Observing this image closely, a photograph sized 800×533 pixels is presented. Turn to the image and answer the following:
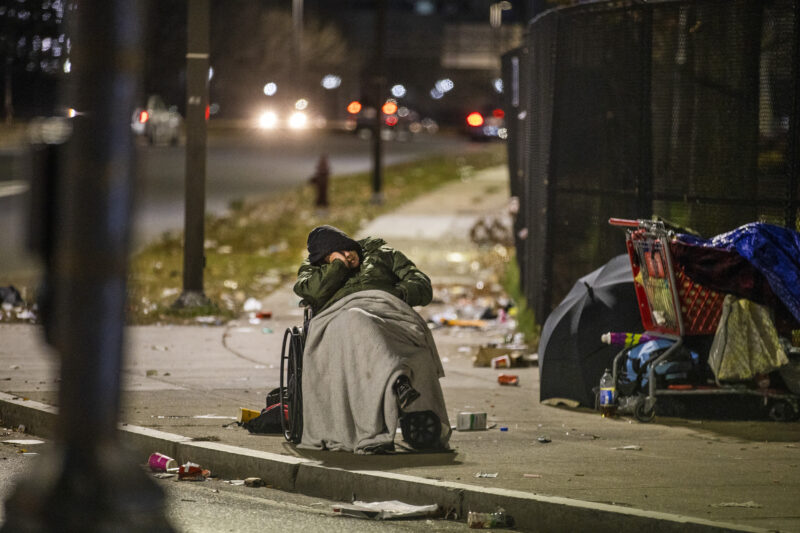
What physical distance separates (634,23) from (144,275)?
7.58 m

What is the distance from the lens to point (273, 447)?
312 inches

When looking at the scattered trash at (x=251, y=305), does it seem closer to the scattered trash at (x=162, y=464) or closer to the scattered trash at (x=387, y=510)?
the scattered trash at (x=162, y=464)

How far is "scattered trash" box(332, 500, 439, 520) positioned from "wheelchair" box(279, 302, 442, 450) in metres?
0.94

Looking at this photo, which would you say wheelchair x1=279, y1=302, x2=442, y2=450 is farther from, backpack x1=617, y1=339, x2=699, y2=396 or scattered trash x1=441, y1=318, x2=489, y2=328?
scattered trash x1=441, y1=318, x2=489, y2=328

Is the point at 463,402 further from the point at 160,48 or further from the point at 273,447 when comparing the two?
the point at 160,48

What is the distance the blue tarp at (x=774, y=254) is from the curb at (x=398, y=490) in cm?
266

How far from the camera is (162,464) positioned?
7.68m

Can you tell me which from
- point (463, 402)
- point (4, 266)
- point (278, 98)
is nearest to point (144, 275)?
point (4, 266)

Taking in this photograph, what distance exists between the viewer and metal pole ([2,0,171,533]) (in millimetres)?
4336

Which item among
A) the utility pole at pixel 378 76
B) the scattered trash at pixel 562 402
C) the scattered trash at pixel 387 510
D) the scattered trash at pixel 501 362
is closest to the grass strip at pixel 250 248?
the utility pole at pixel 378 76

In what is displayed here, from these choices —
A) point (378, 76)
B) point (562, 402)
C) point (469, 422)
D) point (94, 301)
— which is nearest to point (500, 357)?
point (562, 402)

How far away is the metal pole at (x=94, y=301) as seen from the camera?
4.34 meters

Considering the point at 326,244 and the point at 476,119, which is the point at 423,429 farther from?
the point at 476,119

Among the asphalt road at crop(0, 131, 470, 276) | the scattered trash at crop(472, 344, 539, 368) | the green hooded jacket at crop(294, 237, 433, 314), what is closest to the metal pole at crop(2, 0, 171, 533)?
the asphalt road at crop(0, 131, 470, 276)
